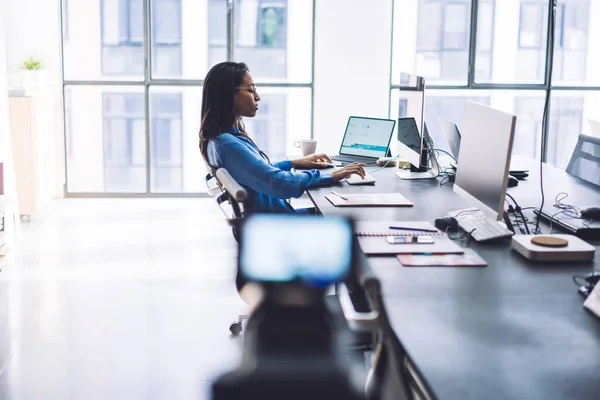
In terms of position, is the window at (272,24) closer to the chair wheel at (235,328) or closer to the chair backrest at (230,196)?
the chair wheel at (235,328)

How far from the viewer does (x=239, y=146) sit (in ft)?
10.4

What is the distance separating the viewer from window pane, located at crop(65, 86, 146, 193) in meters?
7.07

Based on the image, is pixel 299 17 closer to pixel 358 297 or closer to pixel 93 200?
pixel 93 200

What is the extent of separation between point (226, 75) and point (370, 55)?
3677 millimetres

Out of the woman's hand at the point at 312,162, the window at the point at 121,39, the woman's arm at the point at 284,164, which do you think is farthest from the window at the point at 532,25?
the woman's arm at the point at 284,164

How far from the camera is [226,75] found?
330 cm

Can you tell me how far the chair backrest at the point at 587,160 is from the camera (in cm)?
410

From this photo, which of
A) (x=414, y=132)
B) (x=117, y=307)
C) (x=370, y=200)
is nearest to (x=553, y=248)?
(x=370, y=200)

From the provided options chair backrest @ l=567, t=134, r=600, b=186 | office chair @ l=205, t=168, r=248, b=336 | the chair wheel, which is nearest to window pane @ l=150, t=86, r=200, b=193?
the chair wheel

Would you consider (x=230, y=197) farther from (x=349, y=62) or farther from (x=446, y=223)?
(x=349, y=62)

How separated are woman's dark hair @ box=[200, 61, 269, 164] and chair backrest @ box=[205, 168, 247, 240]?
305 mm

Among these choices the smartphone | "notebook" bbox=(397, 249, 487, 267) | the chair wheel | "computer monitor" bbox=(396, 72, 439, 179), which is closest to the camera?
"notebook" bbox=(397, 249, 487, 267)

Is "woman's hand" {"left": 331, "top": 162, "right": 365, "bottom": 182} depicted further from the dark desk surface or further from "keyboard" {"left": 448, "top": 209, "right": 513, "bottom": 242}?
the dark desk surface

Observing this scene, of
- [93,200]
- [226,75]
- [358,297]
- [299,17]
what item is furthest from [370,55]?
[358,297]
